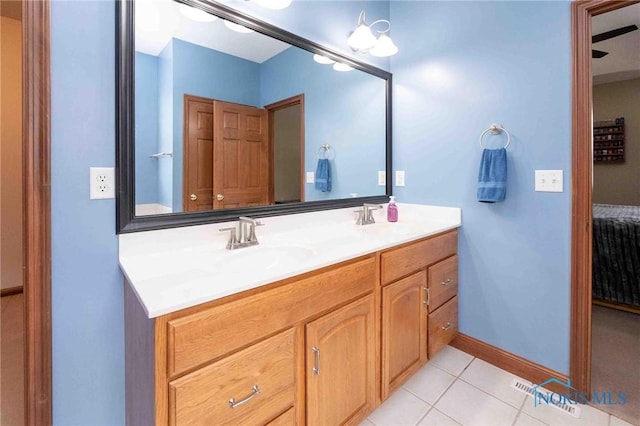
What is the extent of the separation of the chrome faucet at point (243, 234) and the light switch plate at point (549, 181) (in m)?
1.51

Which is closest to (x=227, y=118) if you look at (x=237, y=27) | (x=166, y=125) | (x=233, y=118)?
(x=233, y=118)

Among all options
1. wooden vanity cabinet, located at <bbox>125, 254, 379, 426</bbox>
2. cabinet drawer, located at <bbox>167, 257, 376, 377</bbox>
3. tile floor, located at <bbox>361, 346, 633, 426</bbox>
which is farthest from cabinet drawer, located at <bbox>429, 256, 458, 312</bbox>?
cabinet drawer, located at <bbox>167, 257, 376, 377</bbox>

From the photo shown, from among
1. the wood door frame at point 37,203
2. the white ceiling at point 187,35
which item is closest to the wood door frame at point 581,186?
the white ceiling at point 187,35

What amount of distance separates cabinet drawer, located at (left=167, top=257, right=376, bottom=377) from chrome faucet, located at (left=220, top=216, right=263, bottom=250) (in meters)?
0.42

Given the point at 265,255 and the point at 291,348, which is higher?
the point at 265,255

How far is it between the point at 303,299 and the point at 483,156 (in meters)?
1.39

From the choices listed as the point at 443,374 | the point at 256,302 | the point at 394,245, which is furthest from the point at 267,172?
the point at 443,374

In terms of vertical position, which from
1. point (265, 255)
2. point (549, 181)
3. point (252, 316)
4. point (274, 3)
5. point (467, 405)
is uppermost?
point (274, 3)

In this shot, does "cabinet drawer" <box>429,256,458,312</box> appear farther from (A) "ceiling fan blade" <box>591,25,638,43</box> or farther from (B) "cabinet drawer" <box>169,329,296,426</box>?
(A) "ceiling fan blade" <box>591,25,638,43</box>

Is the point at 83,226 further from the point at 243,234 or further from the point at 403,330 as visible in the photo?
the point at 403,330

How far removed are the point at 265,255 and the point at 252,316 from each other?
472 millimetres

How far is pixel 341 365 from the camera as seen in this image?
1.21 m

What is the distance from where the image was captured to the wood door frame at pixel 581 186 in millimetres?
1443

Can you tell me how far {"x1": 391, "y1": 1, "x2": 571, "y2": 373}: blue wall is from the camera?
1.57 metres
